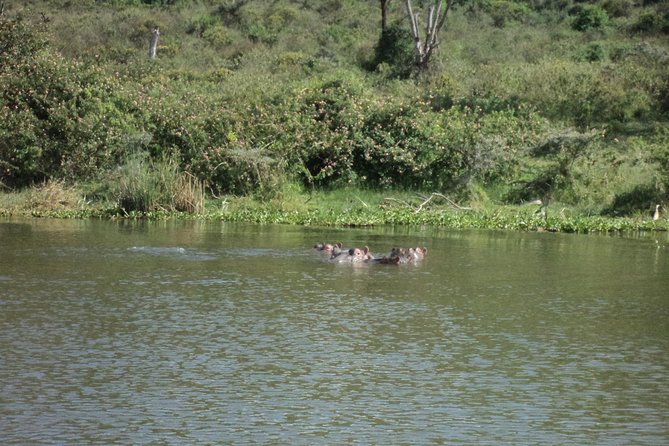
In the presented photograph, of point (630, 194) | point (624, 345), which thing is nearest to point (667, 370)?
point (624, 345)

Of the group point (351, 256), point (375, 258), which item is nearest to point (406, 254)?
point (375, 258)

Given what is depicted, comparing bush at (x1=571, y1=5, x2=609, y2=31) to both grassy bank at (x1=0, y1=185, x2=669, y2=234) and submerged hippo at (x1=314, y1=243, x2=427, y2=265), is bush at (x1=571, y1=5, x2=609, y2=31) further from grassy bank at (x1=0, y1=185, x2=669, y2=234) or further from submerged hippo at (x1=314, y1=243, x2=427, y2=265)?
submerged hippo at (x1=314, y1=243, x2=427, y2=265)

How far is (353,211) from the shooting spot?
25.6 metres

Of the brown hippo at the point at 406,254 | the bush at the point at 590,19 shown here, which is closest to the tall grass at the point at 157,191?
the brown hippo at the point at 406,254

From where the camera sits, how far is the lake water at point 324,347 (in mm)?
8219

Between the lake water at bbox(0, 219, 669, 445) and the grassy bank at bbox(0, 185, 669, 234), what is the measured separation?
16.2 ft

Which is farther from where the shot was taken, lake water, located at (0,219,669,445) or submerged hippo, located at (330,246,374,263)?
submerged hippo, located at (330,246,374,263)

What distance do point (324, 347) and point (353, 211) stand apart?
14.8 m

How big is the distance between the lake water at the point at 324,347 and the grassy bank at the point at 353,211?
4945 mm

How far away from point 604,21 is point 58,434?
146 feet

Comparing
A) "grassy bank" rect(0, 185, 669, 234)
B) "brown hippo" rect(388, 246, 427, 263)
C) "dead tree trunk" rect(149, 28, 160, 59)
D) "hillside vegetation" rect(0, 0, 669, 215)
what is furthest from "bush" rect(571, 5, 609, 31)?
"brown hippo" rect(388, 246, 427, 263)

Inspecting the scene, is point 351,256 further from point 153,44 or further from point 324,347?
point 153,44

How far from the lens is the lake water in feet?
27.0

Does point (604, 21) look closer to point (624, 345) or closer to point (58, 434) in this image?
point (624, 345)
